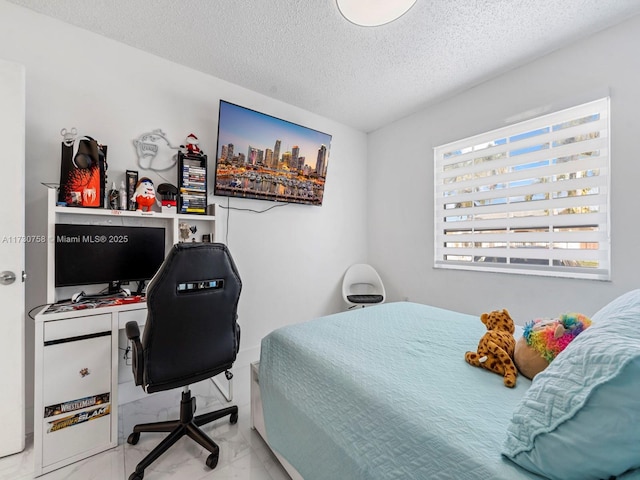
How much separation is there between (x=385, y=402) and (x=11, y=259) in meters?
2.20

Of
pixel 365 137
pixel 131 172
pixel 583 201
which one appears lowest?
pixel 583 201

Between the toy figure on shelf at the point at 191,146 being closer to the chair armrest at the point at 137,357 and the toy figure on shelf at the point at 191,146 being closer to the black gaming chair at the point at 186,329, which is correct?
the black gaming chair at the point at 186,329

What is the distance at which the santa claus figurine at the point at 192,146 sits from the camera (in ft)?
7.48

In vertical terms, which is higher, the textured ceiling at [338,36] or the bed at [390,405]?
the textured ceiling at [338,36]

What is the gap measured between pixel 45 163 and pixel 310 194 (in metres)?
2.19

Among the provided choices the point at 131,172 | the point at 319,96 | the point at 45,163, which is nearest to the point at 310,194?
the point at 319,96

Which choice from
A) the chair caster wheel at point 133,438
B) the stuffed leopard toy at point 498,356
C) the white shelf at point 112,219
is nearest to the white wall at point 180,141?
the white shelf at point 112,219

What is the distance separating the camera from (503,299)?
2.49 metres

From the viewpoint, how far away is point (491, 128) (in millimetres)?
2574

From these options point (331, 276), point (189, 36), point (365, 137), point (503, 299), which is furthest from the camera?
point (365, 137)

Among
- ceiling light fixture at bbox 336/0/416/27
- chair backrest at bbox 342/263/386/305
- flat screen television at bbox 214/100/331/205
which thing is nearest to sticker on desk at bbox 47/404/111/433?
flat screen television at bbox 214/100/331/205

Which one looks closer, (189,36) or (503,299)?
(189,36)

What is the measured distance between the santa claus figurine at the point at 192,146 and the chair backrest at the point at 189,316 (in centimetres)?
121

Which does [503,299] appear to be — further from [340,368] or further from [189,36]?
[189,36]
